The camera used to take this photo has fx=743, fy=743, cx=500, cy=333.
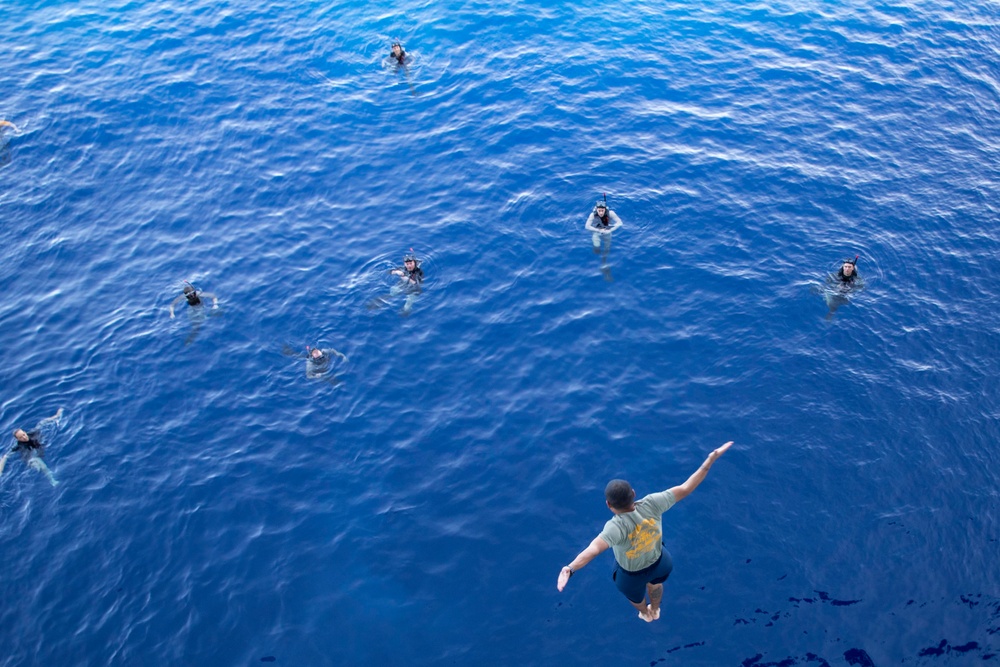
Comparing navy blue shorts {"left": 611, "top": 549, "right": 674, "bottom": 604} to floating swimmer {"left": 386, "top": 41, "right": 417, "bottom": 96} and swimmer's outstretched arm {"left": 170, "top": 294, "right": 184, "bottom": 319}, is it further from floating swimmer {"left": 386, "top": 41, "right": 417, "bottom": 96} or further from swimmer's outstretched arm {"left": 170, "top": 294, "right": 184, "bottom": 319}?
floating swimmer {"left": 386, "top": 41, "right": 417, "bottom": 96}

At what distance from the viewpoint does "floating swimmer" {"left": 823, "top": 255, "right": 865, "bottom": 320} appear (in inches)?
1005

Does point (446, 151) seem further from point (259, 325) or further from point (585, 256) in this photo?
point (259, 325)

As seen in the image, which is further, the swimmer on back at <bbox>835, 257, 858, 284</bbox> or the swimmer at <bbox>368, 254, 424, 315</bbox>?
the swimmer at <bbox>368, 254, 424, 315</bbox>

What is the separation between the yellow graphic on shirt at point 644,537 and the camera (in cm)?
1233

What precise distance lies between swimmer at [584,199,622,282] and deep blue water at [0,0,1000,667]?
0.40 metres

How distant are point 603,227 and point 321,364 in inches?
471

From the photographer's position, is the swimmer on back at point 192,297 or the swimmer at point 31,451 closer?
the swimmer at point 31,451

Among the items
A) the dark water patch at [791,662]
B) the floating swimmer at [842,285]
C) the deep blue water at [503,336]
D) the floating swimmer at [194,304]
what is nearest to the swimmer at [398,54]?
the deep blue water at [503,336]

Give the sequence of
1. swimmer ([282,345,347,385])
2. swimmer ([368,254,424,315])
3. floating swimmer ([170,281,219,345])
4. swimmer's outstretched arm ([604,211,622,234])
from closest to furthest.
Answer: swimmer ([282,345,347,385])
floating swimmer ([170,281,219,345])
swimmer ([368,254,424,315])
swimmer's outstretched arm ([604,211,622,234])

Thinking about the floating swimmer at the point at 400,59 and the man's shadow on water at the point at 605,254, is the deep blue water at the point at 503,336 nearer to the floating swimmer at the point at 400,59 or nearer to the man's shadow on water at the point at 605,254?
the man's shadow on water at the point at 605,254

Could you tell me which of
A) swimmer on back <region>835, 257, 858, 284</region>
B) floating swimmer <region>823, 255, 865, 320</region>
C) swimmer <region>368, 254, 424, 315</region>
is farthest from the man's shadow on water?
swimmer on back <region>835, 257, 858, 284</region>

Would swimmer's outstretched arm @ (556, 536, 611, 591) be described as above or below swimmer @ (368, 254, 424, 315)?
above

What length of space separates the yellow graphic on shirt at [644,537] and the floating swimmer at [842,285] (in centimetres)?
1586

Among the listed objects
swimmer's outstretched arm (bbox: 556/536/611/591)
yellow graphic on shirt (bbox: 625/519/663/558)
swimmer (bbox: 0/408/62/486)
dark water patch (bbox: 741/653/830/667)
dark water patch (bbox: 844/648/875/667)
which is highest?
swimmer's outstretched arm (bbox: 556/536/611/591)
